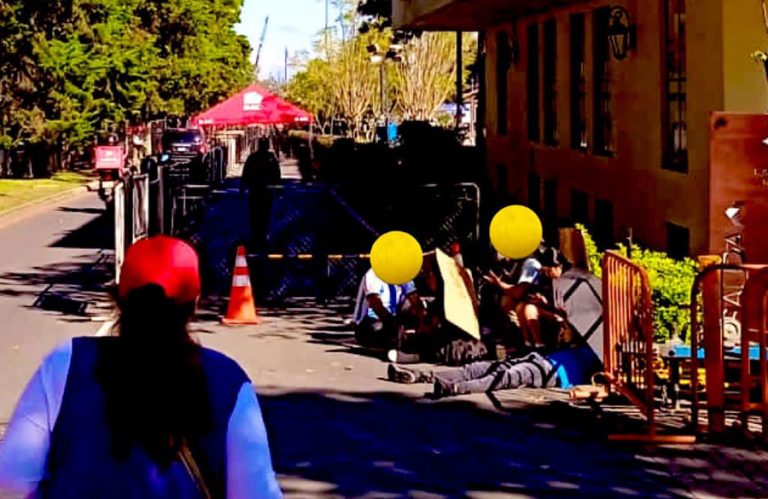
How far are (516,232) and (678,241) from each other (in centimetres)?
395

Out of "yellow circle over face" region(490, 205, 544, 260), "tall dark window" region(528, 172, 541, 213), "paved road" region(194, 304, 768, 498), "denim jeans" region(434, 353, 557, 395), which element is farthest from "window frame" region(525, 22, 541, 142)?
"denim jeans" region(434, 353, 557, 395)

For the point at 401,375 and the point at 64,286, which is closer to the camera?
the point at 401,375

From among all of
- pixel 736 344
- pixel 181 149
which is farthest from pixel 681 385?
pixel 181 149

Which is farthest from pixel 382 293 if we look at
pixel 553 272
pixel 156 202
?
pixel 156 202

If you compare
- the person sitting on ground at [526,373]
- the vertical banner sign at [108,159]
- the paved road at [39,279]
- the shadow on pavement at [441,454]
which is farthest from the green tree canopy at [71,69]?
the shadow on pavement at [441,454]

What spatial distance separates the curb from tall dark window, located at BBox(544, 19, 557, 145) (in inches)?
Result: 508

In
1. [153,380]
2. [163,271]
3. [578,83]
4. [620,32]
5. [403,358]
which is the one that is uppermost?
[620,32]

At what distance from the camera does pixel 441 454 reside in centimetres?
862

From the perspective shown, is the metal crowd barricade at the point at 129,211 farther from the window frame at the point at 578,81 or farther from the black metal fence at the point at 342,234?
the window frame at the point at 578,81

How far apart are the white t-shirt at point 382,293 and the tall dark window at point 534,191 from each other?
10.9 metres

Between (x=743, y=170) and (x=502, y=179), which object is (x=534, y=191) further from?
(x=743, y=170)

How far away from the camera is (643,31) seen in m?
16.2

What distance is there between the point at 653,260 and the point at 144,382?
29.8ft

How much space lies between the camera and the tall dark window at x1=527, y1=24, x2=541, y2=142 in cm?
2462
